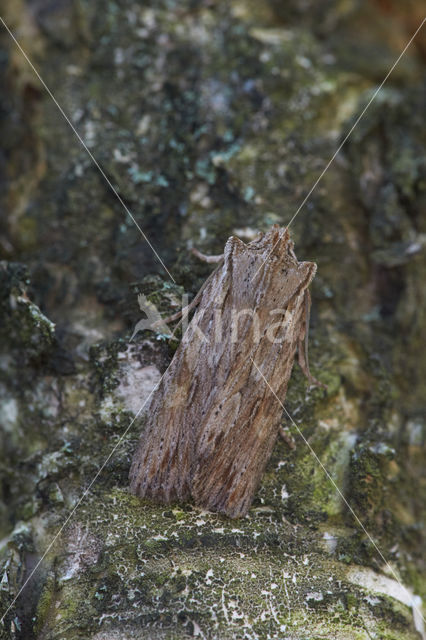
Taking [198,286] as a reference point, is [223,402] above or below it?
below

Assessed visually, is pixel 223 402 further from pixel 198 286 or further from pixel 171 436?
pixel 198 286

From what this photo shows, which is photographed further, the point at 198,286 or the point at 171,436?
the point at 198,286

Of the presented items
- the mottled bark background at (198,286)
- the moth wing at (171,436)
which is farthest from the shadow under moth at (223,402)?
the mottled bark background at (198,286)

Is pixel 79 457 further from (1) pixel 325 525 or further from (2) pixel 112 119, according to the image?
(2) pixel 112 119

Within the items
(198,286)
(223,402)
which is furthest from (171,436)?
(198,286)

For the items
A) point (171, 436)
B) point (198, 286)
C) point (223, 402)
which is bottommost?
point (171, 436)

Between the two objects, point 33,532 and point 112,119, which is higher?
point 112,119

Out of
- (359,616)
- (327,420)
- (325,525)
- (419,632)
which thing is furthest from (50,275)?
(419,632)
